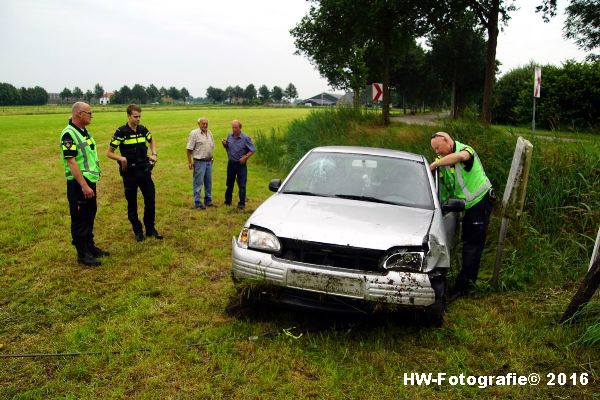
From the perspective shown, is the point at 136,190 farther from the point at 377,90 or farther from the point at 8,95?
the point at 8,95

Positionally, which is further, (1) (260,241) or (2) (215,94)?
(2) (215,94)

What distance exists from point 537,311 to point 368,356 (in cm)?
193

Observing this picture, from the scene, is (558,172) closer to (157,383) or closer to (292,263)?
(292,263)

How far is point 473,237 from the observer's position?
4.79m

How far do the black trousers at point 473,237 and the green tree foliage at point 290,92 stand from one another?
15366cm

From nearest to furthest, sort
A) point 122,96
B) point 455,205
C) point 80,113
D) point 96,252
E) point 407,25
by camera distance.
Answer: point 455,205 < point 80,113 < point 96,252 < point 407,25 < point 122,96

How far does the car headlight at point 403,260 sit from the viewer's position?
11.6 feet

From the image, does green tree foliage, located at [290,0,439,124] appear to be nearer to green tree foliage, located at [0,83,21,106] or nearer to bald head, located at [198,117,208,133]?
bald head, located at [198,117,208,133]

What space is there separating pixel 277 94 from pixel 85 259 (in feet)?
500

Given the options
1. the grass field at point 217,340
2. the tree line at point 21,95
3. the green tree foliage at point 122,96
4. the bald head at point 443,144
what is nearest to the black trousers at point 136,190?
the grass field at point 217,340

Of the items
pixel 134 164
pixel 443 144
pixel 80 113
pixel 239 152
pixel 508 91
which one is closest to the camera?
pixel 443 144

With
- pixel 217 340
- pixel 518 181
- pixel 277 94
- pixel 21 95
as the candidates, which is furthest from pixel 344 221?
pixel 277 94

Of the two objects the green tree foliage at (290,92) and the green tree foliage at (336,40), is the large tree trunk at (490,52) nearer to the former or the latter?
the green tree foliage at (336,40)

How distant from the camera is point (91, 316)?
4168 millimetres
